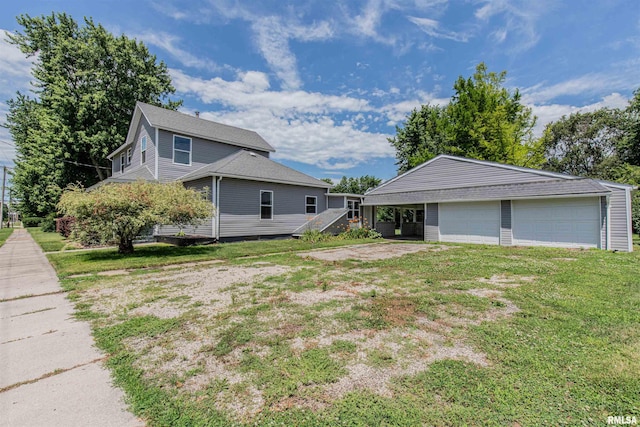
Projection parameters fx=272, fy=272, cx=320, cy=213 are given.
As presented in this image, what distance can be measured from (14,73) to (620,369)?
36397 mm

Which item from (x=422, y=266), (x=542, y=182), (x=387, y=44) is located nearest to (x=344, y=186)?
(x=387, y=44)

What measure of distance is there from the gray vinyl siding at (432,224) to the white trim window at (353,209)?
4765 millimetres

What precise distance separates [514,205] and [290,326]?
42.7 feet

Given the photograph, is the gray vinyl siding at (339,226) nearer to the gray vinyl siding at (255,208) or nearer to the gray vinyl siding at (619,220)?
the gray vinyl siding at (255,208)

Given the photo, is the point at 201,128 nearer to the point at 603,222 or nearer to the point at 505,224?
the point at 505,224

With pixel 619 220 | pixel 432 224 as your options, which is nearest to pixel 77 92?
pixel 432 224

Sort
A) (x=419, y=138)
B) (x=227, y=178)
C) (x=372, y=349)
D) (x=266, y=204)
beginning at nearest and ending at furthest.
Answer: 1. (x=372, y=349)
2. (x=227, y=178)
3. (x=266, y=204)
4. (x=419, y=138)

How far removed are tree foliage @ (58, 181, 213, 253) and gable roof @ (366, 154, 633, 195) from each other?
1213cm

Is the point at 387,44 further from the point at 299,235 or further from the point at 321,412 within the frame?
the point at 321,412

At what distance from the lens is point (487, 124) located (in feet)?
75.2

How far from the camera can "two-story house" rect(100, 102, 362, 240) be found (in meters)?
12.9

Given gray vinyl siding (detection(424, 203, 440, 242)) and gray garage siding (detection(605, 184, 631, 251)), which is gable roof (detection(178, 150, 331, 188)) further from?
gray garage siding (detection(605, 184, 631, 251))

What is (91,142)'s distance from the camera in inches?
811

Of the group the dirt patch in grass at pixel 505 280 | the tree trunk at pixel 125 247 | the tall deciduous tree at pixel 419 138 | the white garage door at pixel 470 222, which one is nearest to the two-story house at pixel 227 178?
the tree trunk at pixel 125 247
